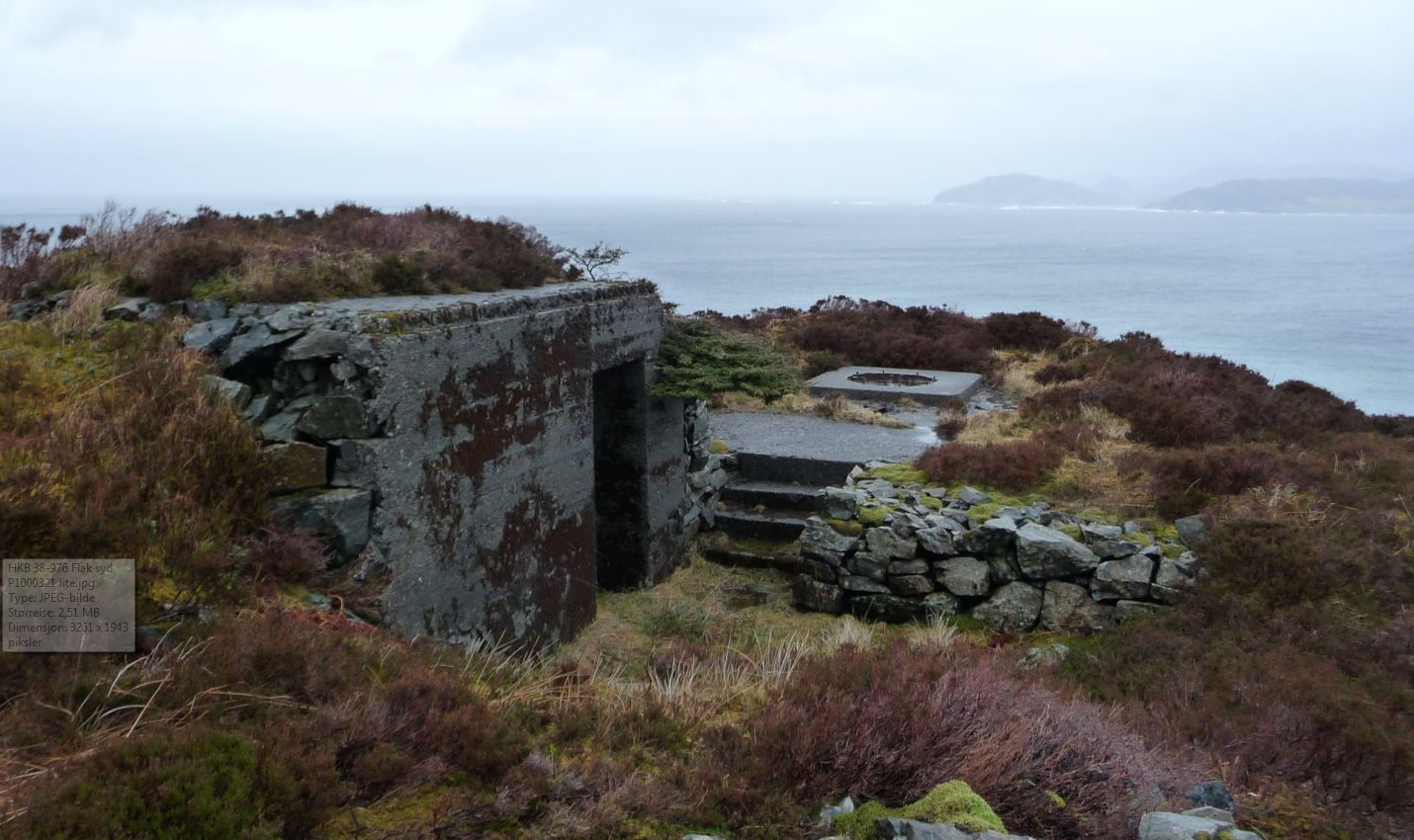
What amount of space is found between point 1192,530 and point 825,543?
301 cm

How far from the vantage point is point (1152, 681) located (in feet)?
19.1

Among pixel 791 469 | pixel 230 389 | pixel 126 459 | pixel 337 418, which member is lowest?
pixel 791 469

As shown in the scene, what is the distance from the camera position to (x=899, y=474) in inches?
386

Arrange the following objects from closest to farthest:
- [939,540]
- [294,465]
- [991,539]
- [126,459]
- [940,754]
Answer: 1. [940,754]
2. [126,459]
3. [294,465]
4. [991,539]
5. [939,540]

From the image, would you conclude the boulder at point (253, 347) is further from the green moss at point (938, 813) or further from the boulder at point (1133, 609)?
the boulder at point (1133, 609)

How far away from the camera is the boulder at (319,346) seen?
18.4 feet

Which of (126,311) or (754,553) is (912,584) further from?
(126,311)

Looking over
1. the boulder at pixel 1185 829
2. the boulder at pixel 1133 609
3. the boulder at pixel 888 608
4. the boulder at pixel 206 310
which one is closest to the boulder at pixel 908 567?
the boulder at pixel 888 608

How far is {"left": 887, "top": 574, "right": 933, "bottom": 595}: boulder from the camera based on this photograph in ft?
27.5

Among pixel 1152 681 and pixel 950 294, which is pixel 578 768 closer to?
pixel 1152 681

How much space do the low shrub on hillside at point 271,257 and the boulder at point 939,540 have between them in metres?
4.02

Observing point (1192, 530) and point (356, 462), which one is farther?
point (1192, 530)

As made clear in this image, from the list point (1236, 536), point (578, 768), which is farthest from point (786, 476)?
point (578, 768)

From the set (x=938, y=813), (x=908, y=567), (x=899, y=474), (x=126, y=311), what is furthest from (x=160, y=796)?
(x=899, y=474)
